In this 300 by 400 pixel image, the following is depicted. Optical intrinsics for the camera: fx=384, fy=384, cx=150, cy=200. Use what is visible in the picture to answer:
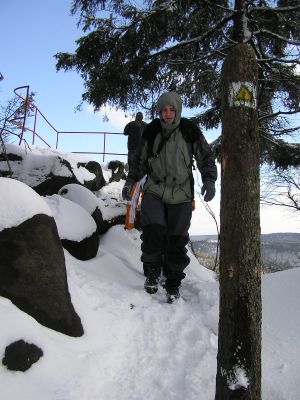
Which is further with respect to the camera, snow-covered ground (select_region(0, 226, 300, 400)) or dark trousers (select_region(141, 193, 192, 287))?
dark trousers (select_region(141, 193, 192, 287))

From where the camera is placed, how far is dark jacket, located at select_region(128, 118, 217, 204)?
378 cm

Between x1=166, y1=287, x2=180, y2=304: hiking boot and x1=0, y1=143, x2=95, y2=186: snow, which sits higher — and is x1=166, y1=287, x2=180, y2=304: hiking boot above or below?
below

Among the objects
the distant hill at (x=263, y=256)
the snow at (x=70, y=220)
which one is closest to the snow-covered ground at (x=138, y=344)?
the snow at (x=70, y=220)

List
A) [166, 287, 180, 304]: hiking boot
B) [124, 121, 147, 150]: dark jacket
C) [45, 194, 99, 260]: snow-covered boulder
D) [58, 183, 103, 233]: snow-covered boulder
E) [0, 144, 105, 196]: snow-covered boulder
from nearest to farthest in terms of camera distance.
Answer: [166, 287, 180, 304]: hiking boot
[45, 194, 99, 260]: snow-covered boulder
[58, 183, 103, 233]: snow-covered boulder
[124, 121, 147, 150]: dark jacket
[0, 144, 105, 196]: snow-covered boulder

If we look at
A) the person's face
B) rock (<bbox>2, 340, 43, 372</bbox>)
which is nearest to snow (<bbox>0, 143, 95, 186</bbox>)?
the person's face

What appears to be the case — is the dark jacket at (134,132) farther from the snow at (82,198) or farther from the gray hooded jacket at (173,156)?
the gray hooded jacket at (173,156)

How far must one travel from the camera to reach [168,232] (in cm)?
397

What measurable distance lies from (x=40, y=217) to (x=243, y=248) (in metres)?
1.66

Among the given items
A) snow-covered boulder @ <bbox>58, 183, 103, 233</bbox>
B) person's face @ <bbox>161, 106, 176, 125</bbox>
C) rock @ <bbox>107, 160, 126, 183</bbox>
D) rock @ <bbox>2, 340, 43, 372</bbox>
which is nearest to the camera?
rock @ <bbox>2, 340, 43, 372</bbox>

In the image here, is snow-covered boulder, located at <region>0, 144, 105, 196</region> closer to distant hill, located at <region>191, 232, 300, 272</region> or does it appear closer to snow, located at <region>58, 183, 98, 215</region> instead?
snow, located at <region>58, 183, 98, 215</region>

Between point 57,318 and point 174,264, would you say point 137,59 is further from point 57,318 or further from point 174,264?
point 57,318

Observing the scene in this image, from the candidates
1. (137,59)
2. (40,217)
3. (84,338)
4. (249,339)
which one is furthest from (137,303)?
(137,59)

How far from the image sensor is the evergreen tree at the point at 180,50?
255 inches

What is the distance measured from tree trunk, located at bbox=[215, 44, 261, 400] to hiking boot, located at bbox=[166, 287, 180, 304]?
1.87 m
